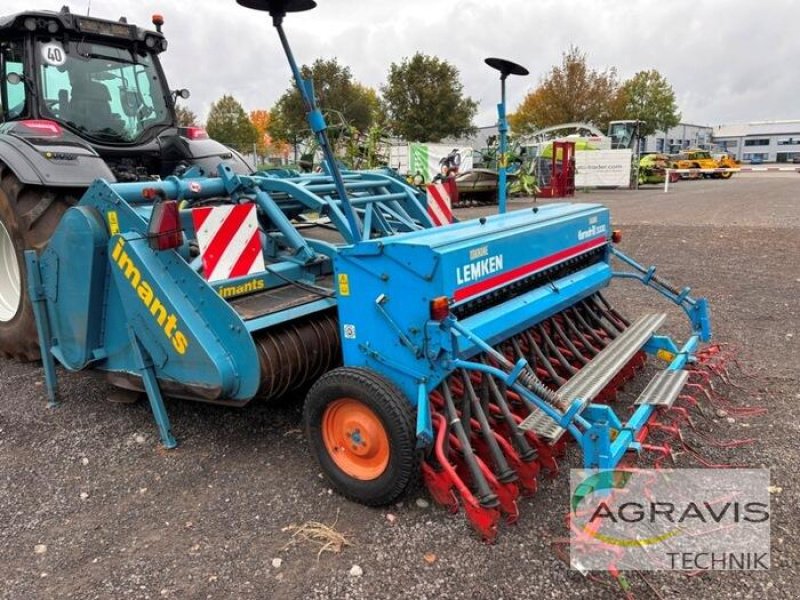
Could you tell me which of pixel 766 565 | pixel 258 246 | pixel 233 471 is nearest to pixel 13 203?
pixel 258 246

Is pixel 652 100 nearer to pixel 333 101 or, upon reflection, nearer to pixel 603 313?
pixel 333 101

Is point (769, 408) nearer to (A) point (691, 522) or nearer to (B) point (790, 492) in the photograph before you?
(B) point (790, 492)

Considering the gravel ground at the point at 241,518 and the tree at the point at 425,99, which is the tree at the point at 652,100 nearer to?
the tree at the point at 425,99

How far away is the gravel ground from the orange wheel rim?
0.54ft

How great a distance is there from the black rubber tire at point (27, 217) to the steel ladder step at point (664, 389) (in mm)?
3604

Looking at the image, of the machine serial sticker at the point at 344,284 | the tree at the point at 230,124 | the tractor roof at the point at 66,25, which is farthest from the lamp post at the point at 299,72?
the tree at the point at 230,124

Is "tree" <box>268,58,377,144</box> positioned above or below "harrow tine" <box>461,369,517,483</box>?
above

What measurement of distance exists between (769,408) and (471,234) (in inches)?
83.6

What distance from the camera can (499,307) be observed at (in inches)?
119

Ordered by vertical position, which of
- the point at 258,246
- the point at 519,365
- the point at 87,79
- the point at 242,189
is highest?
the point at 87,79

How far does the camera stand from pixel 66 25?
15.4 feet

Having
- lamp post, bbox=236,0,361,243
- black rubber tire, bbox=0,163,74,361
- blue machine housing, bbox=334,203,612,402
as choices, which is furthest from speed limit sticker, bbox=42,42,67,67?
blue machine housing, bbox=334,203,612,402

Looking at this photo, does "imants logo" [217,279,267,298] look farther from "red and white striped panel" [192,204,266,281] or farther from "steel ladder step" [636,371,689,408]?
"steel ladder step" [636,371,689,408]

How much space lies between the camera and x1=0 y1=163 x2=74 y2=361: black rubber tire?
3.97 meters
